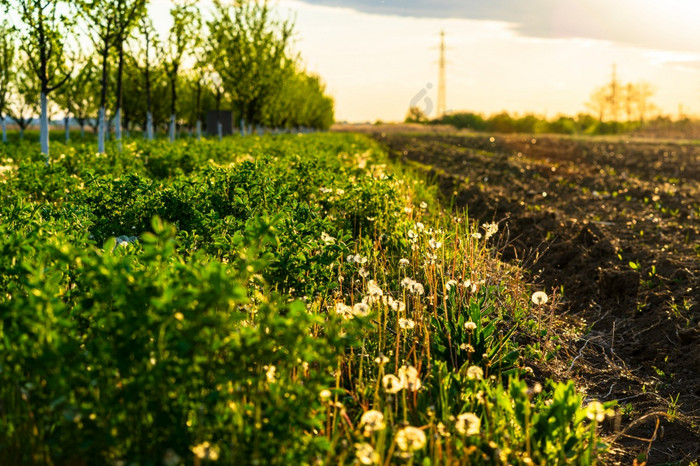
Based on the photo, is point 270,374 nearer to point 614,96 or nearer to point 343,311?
point 343,311

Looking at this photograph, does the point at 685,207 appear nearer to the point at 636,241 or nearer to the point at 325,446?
the point at 636,241

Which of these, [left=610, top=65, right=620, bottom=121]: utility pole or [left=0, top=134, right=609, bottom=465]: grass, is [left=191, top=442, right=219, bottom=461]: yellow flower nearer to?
[left=0, top=134, right=609, bottom=465]: grass

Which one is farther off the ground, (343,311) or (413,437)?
(343,311)

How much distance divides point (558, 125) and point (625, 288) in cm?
8966

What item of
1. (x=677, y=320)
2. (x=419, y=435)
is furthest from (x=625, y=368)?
(x=419, y=435)

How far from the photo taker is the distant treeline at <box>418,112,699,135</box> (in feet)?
281

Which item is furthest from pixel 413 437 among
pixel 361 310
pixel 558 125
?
pixel 558 125

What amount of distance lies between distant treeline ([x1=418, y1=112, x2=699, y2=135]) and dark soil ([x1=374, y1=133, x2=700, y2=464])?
7880cm

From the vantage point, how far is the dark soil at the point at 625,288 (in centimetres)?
405

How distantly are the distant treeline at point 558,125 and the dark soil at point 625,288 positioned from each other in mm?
78804

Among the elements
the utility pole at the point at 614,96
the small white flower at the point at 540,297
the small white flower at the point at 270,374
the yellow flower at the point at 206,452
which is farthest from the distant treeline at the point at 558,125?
the yellow flower at the point at 206,452

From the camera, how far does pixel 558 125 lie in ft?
297

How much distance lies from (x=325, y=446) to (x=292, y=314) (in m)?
0.48

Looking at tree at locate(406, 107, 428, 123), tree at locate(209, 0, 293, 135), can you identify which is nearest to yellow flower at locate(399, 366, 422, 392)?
tree at locate(209, 0, 293, 135)
